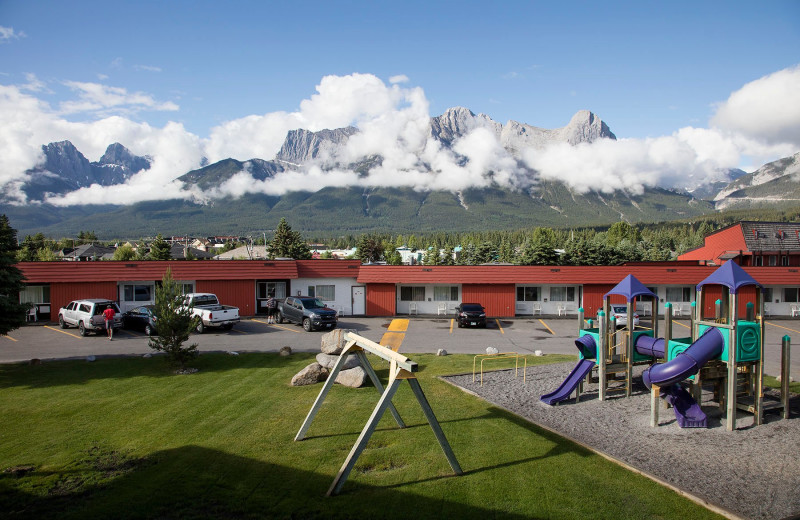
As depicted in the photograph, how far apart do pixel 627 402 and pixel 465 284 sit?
20420mm

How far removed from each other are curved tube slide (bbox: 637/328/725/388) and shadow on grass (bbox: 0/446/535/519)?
6211mm

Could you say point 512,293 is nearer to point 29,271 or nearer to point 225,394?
point 225,394

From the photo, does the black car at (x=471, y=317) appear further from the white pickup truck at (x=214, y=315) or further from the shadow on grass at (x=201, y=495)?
the shadow on grass at (x=201, y=495)

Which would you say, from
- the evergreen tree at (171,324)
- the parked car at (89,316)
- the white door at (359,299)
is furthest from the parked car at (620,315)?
the parked car at (89,316)

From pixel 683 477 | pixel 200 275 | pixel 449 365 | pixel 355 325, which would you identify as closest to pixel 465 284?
pixel 355 325

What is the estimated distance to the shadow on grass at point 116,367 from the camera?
1634 cm

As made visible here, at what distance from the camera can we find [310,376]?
51.2ft

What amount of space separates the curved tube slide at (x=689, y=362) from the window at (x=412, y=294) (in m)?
22.9

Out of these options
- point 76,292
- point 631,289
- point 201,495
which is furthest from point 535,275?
point 76,292

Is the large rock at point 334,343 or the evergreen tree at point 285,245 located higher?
the evergreen tree at point 285,245

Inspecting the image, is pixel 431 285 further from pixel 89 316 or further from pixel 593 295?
pixel 89 316

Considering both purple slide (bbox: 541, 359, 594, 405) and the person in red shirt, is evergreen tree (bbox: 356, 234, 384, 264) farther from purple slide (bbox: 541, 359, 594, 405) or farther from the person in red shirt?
purple slide (bbox: 541, 359, 594, 405)

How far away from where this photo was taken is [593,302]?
112 ft

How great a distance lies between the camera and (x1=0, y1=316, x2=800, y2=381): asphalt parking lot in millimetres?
21547
